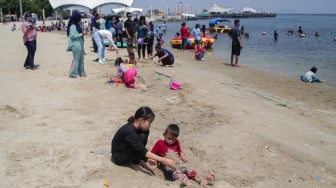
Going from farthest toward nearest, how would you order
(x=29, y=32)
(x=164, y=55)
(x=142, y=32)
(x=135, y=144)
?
(x=142, y=32), (x=164, y=55), (x=29, y=32), (x=135, y=144)

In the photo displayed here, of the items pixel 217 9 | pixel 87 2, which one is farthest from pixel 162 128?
pixel 217 9

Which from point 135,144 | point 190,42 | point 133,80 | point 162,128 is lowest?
point 162,128

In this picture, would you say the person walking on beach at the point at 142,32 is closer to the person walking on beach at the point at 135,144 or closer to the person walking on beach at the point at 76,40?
the person walking on beach at the point at 76,40

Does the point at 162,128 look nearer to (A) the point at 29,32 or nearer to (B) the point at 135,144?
(B) the point at 135,144

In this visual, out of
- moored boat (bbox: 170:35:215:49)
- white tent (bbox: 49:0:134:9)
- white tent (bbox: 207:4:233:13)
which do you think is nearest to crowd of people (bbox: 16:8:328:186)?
moored boat (bbox: 170:35:215:49)

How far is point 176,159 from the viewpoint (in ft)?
14.4

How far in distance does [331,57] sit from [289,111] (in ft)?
44.5

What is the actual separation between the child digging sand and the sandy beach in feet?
0.49

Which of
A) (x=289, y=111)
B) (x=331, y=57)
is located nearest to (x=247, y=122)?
(x=289, y=111)

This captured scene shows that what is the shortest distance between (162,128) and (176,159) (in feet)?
4.90

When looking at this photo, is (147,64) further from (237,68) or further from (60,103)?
(60,103)

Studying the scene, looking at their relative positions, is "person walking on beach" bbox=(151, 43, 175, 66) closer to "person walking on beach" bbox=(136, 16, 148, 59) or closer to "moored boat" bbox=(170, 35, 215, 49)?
"person walking on beach" bbox=(136, 16, 148, 59)

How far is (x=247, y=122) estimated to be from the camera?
620 cm

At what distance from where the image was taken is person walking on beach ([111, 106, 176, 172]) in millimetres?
3994
